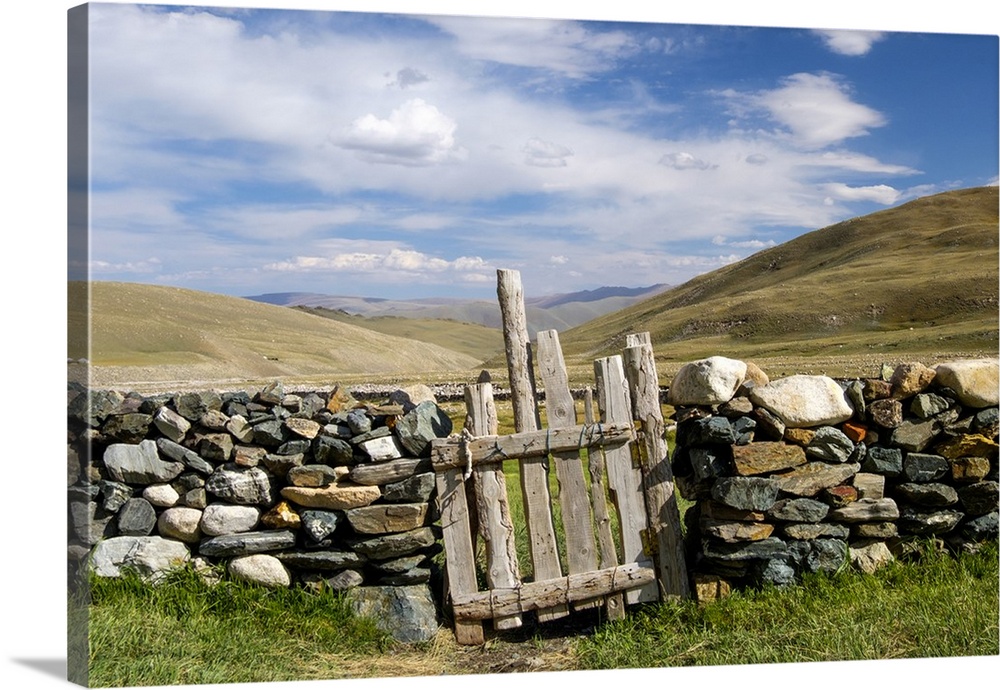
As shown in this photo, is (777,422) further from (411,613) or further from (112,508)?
(112,508)

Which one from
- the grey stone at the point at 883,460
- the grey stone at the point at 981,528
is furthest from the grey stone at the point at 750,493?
the grey stone at the point at 981,528

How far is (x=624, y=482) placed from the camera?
6520 millimetres

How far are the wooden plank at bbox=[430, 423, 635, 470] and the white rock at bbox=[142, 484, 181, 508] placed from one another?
137 cm

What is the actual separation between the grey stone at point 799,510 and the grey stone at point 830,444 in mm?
369

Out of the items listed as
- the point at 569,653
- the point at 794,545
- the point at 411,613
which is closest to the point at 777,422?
the point at 794,545

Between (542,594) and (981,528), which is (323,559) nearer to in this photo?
(542,594)

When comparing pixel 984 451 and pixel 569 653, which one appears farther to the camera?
pixel 984 451

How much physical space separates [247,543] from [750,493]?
3680 mm

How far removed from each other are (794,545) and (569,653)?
6.07 feet

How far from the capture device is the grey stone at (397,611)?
6.22 meters

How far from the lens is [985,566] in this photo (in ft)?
22.1

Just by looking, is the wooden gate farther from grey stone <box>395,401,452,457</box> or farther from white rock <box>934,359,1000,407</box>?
white rock <box>934,359,1000,407</box>

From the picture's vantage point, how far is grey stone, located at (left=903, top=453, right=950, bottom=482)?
6727 mm

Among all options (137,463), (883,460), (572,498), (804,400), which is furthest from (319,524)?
(883,460)
